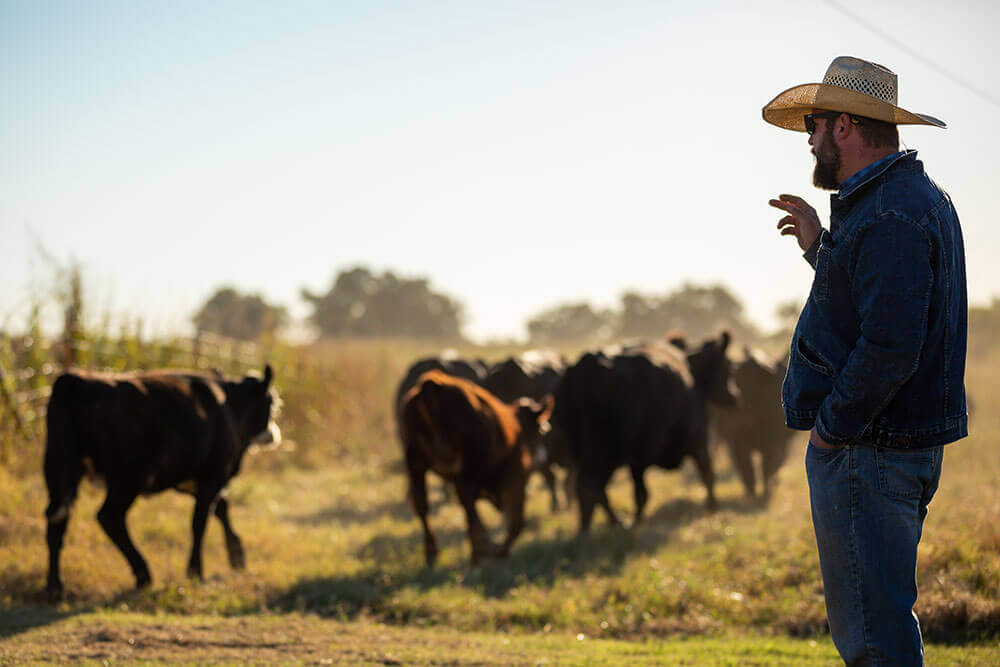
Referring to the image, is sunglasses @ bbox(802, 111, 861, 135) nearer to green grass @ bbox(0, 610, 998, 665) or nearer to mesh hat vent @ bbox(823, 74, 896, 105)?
mesh hat vent @ bbox(823, 74, 896, 105)

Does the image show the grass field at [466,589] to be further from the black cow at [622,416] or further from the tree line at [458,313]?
the tree line at [458,313]

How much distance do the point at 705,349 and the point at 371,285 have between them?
168 ft

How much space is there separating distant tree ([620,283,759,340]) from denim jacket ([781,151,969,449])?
5409 centimetres

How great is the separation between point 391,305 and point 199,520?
5447cm

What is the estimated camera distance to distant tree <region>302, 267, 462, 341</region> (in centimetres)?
5997

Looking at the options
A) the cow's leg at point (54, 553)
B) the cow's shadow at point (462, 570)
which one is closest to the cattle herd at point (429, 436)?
the cow's leg at point (54, 553)

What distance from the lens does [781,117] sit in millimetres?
4074

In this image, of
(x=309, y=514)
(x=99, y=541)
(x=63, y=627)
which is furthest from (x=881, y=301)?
(x=309, y=514)

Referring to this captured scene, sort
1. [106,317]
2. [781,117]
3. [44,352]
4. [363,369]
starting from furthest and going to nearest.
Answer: [363,369] → [106,317] → [44,352] → [781,117]

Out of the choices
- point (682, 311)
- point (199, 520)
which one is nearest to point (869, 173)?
point (199, 520)

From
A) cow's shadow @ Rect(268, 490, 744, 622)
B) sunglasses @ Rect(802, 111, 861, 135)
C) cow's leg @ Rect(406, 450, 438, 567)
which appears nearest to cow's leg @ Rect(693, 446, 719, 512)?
cow's shadow @ Rect(268, 490, 744, 622)

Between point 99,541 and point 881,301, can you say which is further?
point 99,541

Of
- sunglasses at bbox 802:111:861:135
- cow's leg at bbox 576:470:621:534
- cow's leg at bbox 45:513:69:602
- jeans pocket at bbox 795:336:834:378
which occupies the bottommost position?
cow's leg at bbox 45:513:69:602

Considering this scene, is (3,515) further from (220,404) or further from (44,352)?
(44,352)
